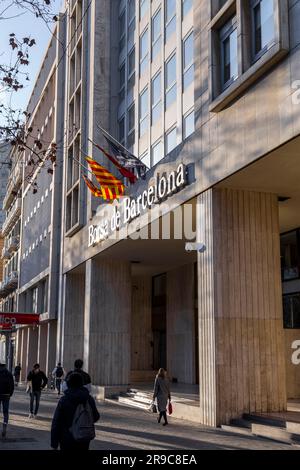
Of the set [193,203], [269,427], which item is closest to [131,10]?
[193,203]

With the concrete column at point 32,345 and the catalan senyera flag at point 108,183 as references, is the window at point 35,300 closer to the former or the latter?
the concrete column at point 32,345

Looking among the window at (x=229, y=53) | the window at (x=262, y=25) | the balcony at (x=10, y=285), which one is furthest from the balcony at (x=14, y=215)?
the window at (x=262, y=25)

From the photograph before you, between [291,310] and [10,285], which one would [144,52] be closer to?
[291,310]

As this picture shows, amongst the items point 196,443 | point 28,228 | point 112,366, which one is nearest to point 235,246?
point 196,443

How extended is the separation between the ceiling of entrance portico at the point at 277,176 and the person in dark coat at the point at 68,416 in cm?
779

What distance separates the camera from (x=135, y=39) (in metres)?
27.1

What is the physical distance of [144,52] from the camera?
2583cm

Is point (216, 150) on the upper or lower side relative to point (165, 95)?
lower

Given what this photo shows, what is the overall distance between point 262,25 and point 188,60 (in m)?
6.92

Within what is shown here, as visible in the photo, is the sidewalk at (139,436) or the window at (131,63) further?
the window at (131,63)

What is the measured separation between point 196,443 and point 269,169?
680 cm

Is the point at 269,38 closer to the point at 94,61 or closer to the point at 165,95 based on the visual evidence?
the point at 165,95

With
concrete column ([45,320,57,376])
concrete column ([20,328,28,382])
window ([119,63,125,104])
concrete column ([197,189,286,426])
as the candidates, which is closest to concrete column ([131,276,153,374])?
concrete column ([45,320,57,376])

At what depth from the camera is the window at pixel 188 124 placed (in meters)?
20.4
